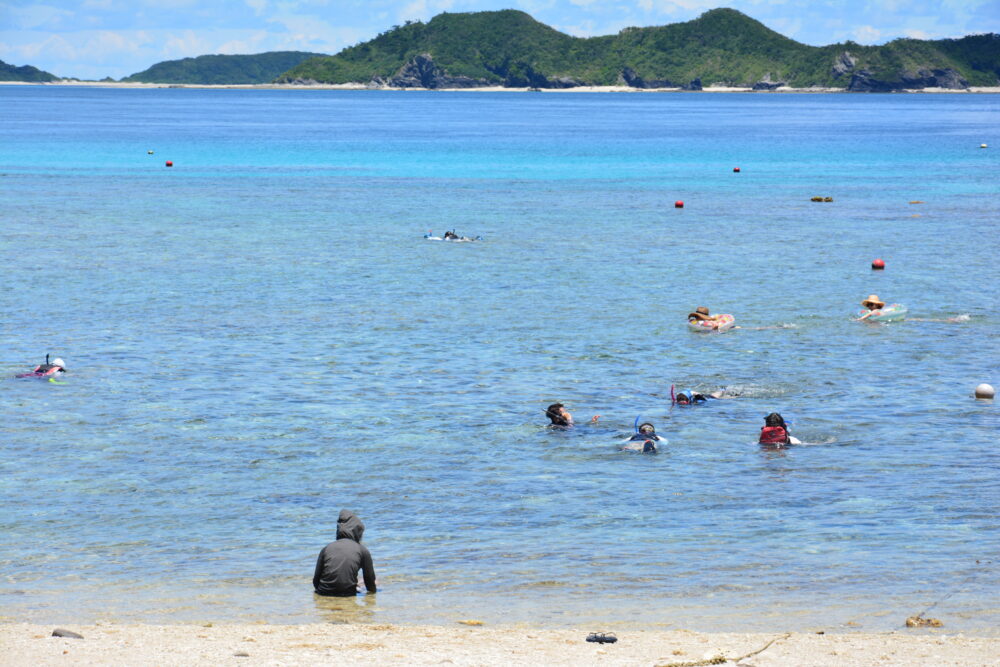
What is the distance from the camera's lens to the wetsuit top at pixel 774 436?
80.8ft

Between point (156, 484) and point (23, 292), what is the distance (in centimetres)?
2219

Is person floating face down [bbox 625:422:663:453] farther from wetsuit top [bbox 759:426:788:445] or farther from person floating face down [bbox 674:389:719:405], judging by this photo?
person floating face down [bbox 674:389:719:405]

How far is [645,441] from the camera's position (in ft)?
80.1

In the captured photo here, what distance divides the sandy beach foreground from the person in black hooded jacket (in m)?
1.40

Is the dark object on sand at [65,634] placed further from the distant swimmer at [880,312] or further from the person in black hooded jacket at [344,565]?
the distant swimmer at [880,312]

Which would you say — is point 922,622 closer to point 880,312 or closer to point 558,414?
point 558,414

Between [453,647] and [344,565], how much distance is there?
3.00 meters

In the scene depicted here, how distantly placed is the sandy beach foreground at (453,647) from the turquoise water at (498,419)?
92cm

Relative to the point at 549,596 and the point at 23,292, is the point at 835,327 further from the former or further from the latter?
the point at 23,292

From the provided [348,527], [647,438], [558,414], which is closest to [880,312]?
[558,414]

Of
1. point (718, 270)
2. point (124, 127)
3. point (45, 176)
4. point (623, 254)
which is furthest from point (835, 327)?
point (124, 127)

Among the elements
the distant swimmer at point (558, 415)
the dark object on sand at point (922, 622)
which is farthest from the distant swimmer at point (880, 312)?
the dark object on sand at point (922, 622)

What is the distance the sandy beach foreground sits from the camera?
13945 millimetres

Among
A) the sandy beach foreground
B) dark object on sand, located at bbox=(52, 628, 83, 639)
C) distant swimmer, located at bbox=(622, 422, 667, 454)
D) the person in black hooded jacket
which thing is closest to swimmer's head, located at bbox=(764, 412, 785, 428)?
distant swimmer, located at bbox=(622, 422, 667, 454)
